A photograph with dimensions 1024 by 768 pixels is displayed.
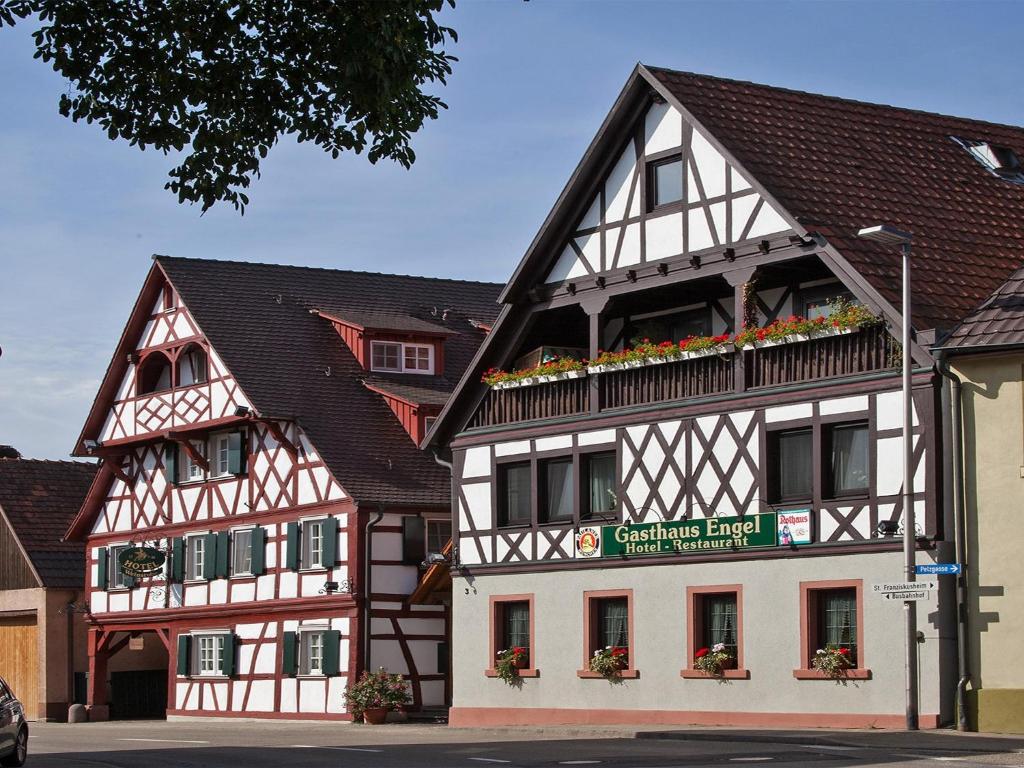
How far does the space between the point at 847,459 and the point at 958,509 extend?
2.38 metres

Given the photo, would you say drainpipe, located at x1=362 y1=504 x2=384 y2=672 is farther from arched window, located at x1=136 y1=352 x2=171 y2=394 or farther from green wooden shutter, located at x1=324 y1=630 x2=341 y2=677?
arched window, located at x1=136 y1=352 x2=171 y2=394

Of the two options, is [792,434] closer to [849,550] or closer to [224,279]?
[849,550]

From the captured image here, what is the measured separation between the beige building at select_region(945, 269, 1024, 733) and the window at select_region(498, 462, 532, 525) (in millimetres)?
10724

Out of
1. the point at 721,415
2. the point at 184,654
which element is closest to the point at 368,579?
the point at 184,654

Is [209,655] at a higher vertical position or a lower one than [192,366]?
lower

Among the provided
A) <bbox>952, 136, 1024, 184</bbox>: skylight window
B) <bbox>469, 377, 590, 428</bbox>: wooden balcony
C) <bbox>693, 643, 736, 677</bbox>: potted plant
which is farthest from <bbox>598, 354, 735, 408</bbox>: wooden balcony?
<bbox>952, 136, 1024, 184</bbox>: skylight window

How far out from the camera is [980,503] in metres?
29.8

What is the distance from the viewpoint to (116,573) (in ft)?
174

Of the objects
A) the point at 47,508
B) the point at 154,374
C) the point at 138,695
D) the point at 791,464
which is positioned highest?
the point at 154,374

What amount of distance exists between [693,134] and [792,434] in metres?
5.68

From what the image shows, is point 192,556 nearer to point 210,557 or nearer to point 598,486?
point 210,557

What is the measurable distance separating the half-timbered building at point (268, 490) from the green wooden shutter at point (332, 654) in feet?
0.15

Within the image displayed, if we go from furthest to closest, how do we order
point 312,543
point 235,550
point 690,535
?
point 235,550, point 312,543, point 690,535

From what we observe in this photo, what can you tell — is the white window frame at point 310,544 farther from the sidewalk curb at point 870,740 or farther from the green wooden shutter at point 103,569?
the sidewalk curb at point 870,740
